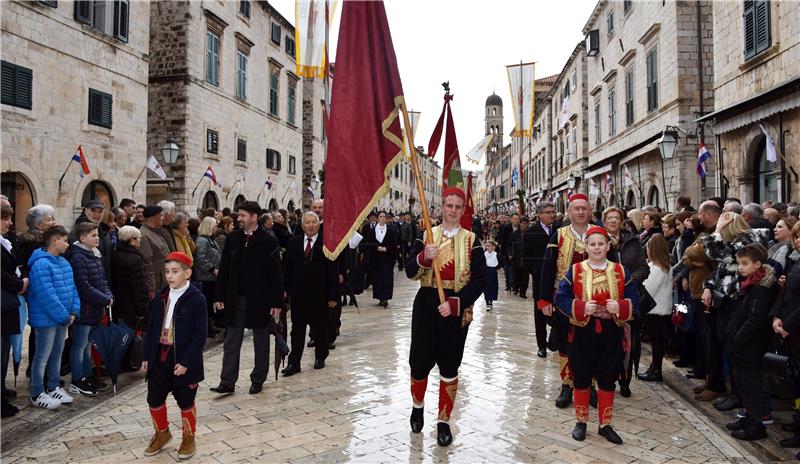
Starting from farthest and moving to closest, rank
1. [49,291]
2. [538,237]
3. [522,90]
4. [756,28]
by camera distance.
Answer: [522,90] → [756,28] → [538,237] → [49,291]

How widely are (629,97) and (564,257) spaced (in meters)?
18.6

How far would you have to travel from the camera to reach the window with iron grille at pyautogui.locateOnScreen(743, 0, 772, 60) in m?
11.6

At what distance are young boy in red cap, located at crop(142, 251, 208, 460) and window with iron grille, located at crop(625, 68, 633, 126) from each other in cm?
2067

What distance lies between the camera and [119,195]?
16047 millimetres

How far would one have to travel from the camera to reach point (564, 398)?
5.45 metres

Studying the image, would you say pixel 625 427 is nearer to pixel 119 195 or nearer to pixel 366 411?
pixel 366 411

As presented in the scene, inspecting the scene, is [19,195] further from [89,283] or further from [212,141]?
[89,283]

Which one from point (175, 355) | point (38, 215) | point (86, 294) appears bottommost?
point (175, 355)

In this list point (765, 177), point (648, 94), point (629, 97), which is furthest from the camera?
point (629, 97)

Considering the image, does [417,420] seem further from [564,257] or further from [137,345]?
[137,345]

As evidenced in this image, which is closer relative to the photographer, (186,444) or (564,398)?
(186,444)

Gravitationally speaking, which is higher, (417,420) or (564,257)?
(564,257)

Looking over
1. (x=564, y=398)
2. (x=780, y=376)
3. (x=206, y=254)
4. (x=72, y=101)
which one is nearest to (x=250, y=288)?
(x=206, y=254)

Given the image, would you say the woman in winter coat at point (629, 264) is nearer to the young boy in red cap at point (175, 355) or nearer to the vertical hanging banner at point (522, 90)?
the young boy in red cap at point (175, 355)
